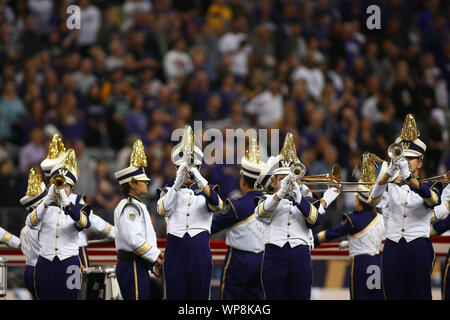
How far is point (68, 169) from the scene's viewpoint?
12586 mm

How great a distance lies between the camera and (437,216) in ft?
40.4

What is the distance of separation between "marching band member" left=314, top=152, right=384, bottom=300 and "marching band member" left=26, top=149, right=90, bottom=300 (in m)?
2.83

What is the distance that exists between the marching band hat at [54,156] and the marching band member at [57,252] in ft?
2.01

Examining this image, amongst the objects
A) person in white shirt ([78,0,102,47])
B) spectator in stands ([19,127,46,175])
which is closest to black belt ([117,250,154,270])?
spectator in stands ([19,127,46,175])

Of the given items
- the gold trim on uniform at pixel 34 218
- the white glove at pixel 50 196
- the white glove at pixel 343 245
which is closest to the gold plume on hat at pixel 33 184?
the gold trim on uniform at pixel 34 218

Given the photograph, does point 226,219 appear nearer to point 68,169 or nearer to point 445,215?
point 68,169

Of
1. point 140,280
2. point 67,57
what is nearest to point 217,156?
point 67,57

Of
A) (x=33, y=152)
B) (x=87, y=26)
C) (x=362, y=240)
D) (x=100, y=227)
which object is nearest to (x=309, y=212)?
(x=362, y=240)

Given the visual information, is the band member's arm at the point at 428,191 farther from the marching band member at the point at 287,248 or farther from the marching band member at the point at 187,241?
the marching band member at the point at 187,241

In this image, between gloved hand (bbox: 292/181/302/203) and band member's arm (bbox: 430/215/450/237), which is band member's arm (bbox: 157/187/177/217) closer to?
gloved hand (bbox: 292/181/302/203)

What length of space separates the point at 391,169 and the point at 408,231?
0.96 meters

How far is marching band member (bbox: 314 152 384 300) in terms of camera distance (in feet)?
43.8

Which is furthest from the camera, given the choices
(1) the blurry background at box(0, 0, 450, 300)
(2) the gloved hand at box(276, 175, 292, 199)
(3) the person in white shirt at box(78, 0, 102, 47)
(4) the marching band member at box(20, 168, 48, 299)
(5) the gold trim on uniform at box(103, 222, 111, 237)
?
(3) the person in white shirt at box(78, 0, 102, 47)
